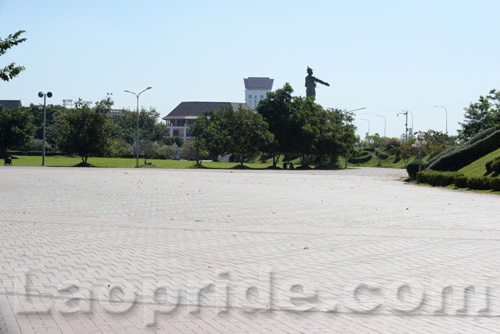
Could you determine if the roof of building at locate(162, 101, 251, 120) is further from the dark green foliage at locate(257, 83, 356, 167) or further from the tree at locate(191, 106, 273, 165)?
the tree at locate(191, 106, 273, 165)

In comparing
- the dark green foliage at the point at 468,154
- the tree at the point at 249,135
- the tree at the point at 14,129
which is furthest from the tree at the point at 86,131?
the dark green foliage at the point at 468,154

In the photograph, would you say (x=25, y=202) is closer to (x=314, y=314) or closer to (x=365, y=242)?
(x=365, y=242)

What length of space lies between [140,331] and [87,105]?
53.7 m

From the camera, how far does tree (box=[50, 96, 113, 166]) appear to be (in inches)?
2172

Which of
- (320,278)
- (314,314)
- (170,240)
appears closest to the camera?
(314,314)

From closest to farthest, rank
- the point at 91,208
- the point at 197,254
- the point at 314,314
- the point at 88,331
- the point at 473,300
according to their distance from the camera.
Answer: the point at 88,331 < the point at 314,314 < the point at 473,300 < the point at 197,254 < the point at 91,208

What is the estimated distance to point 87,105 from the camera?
184ft

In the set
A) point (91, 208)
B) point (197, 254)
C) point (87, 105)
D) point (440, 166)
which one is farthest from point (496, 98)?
point (197, 254)

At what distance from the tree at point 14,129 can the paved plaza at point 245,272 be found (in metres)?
56.2

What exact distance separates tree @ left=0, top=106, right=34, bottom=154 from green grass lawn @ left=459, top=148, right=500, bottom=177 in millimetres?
Answer: 51731

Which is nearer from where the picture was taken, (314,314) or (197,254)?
(314,314)

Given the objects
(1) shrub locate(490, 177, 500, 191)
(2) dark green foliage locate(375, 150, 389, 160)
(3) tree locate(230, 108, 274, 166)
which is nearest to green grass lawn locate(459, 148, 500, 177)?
(1) shrub locate(490, 177, 500, 191)

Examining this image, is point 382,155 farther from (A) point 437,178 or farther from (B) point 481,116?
(A) point 437,178

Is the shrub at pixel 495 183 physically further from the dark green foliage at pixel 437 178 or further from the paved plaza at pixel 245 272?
the paved plaza at pixel 245 272
